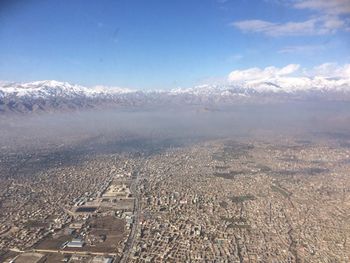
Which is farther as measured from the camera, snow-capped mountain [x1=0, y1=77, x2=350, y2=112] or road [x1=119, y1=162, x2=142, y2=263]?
snow-capped mountain [x1=0, y1=77, x2=350, y2=112]

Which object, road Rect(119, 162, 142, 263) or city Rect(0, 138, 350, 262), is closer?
road Rect(119, 162, 142, 263)

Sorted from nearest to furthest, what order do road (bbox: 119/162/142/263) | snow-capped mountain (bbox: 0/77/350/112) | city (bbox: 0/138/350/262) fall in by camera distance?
road (bbox: 119/162/142/263) < city (bbox: 0/138/350/262) < snow-capped mountain (bbox: 0/77/350/112)

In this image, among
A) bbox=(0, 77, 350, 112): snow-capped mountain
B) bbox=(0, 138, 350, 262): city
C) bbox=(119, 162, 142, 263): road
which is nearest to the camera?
bbox=(119, 162, 142, 263): road

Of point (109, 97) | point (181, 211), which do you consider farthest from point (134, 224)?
point (109, 97)

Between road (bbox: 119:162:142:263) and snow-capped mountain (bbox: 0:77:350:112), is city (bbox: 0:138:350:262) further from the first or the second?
snow-capped mountain (bbox: 0:77:350:112)

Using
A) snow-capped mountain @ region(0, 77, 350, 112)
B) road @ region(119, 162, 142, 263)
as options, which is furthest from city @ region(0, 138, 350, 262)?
snow-capped mountain @ region(0, 77, 350, 112)

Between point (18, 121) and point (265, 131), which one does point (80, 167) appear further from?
point (18, 121)

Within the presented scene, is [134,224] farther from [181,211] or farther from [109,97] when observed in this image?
[109,97]

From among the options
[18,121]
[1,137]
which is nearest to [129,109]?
[18,121]

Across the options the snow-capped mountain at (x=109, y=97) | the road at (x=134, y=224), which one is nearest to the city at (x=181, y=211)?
the road at (x=134, y=224)

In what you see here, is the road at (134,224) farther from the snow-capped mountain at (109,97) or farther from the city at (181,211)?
the snow-capped mountain at (109,97)

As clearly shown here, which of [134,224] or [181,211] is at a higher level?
[134,224]
